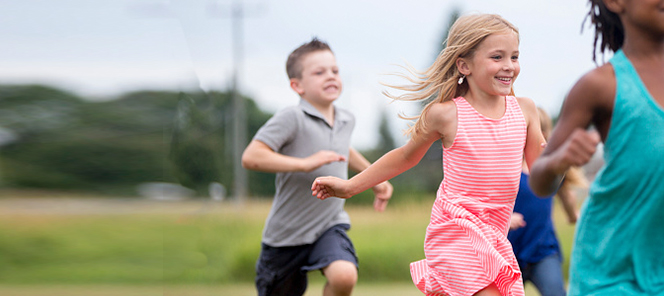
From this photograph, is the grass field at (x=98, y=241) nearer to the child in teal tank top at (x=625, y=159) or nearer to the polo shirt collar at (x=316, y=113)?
the polo shirt collar at (x=316, y=113)

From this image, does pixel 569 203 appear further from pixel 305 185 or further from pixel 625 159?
pixel 625 159

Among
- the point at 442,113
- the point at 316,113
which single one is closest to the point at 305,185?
the point at 316,113

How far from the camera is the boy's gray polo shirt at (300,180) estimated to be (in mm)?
4551

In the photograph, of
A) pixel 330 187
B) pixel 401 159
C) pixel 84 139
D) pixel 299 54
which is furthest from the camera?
pixel 299 54

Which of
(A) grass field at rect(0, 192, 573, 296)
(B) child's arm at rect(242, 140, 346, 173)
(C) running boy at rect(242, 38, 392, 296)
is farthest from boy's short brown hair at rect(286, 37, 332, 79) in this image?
(A) grass field at rect(0, 192, 573, 296)

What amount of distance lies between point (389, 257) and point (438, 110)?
962cm

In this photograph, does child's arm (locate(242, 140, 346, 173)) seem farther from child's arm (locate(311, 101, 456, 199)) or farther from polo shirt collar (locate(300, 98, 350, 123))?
child's arm (locate(311, 101, 456, 199))

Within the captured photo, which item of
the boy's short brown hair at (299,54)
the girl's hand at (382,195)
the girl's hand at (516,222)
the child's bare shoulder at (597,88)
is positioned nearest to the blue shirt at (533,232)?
the girl's hand at (516,222)

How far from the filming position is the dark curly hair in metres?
2.22

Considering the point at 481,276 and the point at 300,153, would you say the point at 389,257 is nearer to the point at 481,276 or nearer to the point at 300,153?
the point at 300,153

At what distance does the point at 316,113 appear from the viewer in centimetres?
468

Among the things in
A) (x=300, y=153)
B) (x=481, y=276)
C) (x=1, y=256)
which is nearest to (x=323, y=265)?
(x=300, y=153)

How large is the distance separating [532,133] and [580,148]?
1.43 metres

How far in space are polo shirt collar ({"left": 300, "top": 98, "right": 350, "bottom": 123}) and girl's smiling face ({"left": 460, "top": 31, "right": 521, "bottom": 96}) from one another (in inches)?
65.0
